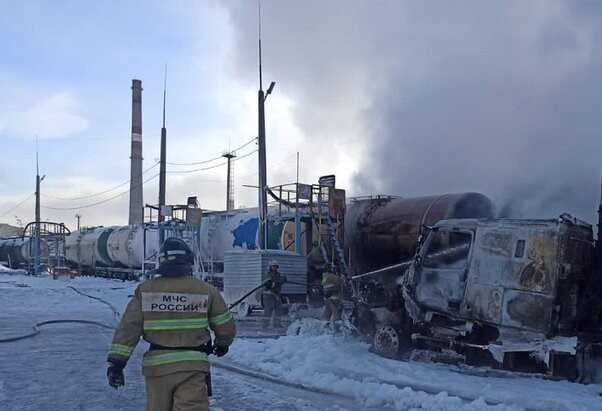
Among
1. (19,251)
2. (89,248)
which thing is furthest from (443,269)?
(19,251)

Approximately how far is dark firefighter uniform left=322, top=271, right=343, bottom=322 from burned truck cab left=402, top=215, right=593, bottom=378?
2.74m

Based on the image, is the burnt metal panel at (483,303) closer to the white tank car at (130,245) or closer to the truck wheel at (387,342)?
the truck wheel at (387,342)

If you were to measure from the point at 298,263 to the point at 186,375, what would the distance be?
11.2 metres

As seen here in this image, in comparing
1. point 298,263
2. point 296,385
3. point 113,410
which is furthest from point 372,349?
point 298,263

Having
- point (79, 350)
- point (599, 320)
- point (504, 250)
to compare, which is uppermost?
point (504, 250)

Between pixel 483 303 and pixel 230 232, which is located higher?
pixel 230 232

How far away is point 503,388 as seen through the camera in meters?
7.09

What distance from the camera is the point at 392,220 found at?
1391cm

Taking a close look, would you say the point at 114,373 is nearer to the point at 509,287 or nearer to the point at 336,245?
the point at 509,287

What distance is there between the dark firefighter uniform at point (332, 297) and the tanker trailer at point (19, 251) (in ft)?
101

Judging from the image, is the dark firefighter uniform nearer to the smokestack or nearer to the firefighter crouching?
the firefighter crouching

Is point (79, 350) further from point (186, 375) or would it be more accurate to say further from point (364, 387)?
point (186, 375)

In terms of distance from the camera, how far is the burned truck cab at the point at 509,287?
307 inches

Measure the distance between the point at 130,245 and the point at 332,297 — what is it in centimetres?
2179
